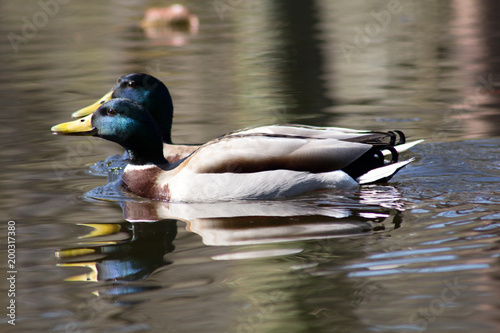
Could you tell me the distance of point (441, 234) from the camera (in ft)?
17.3

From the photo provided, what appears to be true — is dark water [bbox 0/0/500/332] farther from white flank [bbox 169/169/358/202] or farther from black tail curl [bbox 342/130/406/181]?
black tail curl [bbox 342/130/406/181]

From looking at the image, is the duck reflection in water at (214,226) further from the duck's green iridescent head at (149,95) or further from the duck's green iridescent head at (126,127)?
the duck's green iridescent head at (149,95)

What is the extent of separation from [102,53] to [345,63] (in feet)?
15.9

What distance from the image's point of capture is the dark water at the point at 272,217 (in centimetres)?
424

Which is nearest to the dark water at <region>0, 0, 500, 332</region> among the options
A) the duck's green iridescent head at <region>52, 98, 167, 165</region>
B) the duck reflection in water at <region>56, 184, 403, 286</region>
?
the duck reflection in water at <region>56, 184, 403, 286</region>

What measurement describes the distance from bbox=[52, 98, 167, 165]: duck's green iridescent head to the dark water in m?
0.45

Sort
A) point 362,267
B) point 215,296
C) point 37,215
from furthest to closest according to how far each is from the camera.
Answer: point 37,215 < point 362,267 < point 215,296

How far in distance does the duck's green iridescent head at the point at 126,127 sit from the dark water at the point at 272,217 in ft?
1.48

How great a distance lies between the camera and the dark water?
13.9 feet

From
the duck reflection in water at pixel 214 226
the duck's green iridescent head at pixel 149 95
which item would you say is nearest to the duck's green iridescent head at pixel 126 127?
the duck reflection in water at pixel 214 226

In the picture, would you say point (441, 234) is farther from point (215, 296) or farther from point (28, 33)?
point (28, 33)

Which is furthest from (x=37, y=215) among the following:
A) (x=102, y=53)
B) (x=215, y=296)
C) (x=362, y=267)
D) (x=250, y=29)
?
(x=250, y=29)

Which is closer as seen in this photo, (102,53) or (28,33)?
(102,53)

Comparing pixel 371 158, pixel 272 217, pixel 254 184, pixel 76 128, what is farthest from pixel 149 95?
pixel 272 217
